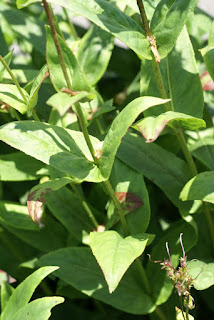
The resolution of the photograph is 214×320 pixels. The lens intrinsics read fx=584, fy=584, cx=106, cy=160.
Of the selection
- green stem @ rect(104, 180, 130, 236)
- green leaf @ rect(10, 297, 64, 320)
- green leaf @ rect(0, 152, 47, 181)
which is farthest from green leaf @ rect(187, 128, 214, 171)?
green leaf @ rect(10, 297, 64, 320)

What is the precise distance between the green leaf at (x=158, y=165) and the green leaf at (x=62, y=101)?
314 millimetres

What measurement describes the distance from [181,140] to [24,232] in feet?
1.34

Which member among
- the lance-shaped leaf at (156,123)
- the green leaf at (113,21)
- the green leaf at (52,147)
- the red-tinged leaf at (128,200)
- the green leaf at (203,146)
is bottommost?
the red-tinged leaf at (128,200)

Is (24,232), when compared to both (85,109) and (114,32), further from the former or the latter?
(114,32)

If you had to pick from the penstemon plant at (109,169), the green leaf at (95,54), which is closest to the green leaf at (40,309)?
the penstemon plant at (109,169)

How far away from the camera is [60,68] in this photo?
100 cm

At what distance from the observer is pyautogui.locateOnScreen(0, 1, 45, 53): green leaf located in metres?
1.40

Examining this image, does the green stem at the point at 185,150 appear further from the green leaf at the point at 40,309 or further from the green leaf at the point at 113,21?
the green leaf at the point at 40,309

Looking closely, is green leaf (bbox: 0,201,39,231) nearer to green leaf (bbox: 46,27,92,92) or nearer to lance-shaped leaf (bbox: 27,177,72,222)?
lance-shaped leaf (bbox: 27,177,72,222)

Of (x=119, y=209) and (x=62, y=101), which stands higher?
(x=62, y=101)

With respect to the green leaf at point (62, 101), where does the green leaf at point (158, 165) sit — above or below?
below

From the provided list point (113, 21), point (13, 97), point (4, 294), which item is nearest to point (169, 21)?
point (113, 21)

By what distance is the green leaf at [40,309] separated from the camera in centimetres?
90

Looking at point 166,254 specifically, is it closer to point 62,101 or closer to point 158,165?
point 158,165
